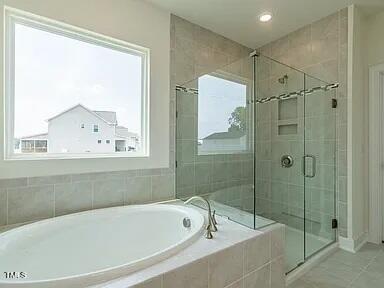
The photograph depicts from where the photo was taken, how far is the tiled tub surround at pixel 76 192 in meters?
1.75

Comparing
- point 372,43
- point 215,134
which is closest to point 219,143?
point 215,134

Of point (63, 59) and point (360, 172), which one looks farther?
point (360, 172)

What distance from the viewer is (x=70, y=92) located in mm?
2078

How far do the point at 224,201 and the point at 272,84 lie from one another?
1.52 metres

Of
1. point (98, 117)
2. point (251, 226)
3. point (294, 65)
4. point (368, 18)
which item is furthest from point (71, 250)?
point (368, 18)

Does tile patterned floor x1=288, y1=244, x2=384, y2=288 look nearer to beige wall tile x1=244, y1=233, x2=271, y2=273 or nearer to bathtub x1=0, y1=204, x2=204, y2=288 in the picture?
beige wall tile x1=244, y1=233, x2=271, y2=273

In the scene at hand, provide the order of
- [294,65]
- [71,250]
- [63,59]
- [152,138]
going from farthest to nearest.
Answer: [294,65]
[152,138]
[63,59]
[71,250]

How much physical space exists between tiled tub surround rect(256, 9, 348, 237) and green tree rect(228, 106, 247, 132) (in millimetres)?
182

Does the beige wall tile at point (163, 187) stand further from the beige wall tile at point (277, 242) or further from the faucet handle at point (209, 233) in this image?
the beige wall tile at point (277, 242)

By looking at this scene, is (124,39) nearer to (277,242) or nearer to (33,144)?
(33,144)

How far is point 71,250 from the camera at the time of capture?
1689mm

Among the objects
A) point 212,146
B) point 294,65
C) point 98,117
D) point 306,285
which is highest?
point 294,65

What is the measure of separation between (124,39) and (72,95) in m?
0.74

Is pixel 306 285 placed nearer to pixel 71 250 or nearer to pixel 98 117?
pixel 71 250
